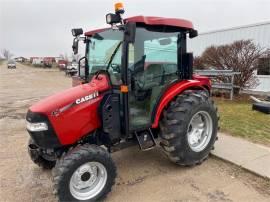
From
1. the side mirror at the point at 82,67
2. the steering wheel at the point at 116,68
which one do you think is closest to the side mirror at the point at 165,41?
the steering wheel at the point at 116,68

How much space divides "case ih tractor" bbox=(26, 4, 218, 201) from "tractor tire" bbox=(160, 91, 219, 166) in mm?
14

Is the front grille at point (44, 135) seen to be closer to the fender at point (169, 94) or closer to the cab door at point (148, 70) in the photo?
the cab door at point (148, 70)

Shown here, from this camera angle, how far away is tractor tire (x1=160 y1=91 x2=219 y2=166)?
337cm

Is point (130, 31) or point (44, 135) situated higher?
point (130, 31)

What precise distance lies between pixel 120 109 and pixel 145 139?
2.14 ft

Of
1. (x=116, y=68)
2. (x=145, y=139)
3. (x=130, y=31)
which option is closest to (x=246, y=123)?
(x=145, y=139)

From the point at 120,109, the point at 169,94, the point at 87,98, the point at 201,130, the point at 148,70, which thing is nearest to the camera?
the point at 87,98

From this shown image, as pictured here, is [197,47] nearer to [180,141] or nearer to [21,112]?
[21,112]

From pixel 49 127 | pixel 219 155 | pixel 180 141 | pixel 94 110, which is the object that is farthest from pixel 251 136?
pixel 49 127

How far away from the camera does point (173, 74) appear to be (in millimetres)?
3727

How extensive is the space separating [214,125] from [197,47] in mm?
10972

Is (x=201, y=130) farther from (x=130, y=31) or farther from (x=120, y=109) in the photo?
(x=130, y=31)

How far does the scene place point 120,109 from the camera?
3137mm

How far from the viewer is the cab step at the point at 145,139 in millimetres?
3406
